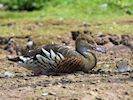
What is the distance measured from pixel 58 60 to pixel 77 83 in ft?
3.23

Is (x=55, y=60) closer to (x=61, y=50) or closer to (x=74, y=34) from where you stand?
(x=61, y=50)

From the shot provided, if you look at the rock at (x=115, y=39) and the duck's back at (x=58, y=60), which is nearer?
the duck's back at (x=58, y=60)

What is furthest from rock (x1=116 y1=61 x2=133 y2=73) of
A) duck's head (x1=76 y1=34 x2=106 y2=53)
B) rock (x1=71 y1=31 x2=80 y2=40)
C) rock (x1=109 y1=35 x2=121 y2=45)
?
rock (x1=71 y1=31 x2=80 y2=40)

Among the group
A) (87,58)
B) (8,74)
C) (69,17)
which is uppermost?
(87,58)

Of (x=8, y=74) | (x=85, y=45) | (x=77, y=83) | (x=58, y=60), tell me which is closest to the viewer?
(x=77, y=83)

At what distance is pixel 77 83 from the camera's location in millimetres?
7008

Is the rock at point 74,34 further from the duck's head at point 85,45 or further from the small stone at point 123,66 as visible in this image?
the duck's head at point 85,45

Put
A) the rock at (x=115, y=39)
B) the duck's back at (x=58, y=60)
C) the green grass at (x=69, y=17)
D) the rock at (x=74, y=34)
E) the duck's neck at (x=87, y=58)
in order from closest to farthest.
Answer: the duck's back at (x=58, y=60), the duck's neck at (x=87, y=58), the rock at (x=115, y=39), the rock at (x=74, y=34), the green grass at (x=69, y=17)

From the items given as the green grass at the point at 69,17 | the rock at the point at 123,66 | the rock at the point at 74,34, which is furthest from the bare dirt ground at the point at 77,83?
the green grass at the point at 69,17

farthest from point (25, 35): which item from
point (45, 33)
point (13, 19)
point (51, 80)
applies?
point (51, 80)

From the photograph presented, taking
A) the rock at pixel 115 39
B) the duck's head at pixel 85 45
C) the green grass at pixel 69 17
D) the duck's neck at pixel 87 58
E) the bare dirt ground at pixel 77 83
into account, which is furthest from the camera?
the green grass at pixel 69 17

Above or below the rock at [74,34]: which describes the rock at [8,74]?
above

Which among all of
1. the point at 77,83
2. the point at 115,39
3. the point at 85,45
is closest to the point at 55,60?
the point at 85,45

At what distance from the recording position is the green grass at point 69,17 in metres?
12.3
